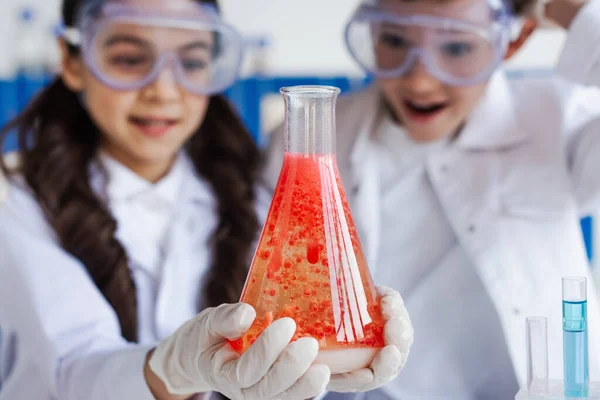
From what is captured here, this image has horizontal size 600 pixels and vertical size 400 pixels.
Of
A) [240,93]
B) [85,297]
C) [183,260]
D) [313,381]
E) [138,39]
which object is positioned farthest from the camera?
[240,93]

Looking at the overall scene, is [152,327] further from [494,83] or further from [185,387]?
[494,83]

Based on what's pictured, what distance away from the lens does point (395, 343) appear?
1.05 m

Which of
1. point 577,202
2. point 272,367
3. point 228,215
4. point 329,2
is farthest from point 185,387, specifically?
point 329,2

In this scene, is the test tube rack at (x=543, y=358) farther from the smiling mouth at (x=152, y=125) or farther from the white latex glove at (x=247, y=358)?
the smiling mouth at (x=152, y=125)

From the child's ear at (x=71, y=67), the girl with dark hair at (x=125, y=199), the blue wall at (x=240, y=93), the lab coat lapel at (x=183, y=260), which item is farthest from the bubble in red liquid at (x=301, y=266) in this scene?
the blue wall at (x=240, y=93)

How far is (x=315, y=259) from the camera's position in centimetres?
102

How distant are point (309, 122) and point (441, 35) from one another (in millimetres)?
777

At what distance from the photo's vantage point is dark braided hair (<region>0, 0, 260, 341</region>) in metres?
1.78

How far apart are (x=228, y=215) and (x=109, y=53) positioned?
0.51 m

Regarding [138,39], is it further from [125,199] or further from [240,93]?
[240,93]

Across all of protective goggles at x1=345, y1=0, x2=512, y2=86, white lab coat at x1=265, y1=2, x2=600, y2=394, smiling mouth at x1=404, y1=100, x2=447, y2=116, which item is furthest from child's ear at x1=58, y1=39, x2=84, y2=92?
smiling mouth at x1=404, y1=100, x2=447, y2=116

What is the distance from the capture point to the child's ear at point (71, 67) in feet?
6.29

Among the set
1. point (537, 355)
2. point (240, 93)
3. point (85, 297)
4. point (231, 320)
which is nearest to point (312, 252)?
point (231, 320)

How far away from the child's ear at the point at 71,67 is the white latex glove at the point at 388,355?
3.82 ft
